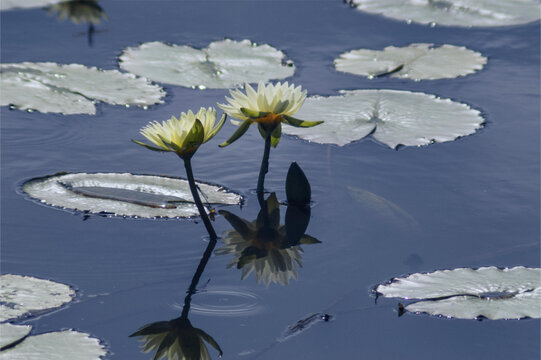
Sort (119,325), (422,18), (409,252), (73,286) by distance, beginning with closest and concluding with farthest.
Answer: (119,325)
(73,286)
(409,252)
(422,18)

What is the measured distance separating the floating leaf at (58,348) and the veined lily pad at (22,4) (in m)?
2.93

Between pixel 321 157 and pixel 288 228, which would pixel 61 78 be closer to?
pixel 321 157

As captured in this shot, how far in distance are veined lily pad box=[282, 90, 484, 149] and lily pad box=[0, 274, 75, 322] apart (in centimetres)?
119

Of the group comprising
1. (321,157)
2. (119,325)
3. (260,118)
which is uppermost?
(260,118)

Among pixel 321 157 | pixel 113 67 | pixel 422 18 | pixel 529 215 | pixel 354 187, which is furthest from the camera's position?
pixel 422 18

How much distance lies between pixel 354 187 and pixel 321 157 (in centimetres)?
25

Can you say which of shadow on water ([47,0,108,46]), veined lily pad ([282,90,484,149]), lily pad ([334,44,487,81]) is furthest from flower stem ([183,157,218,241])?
shadow on water ([47,0,108,46])

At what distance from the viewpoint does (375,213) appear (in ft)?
7.38

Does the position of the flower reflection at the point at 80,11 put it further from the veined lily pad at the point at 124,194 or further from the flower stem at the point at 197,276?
the flower stem at the point at 197,276

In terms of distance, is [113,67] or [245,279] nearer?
[245,279]

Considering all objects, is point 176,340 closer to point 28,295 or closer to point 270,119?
point 28,295

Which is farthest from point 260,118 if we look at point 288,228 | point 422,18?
point 422,18

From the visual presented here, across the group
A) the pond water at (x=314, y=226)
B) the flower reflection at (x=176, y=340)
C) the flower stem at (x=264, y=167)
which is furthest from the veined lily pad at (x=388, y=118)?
the flower reflection at (x=176, y=340)

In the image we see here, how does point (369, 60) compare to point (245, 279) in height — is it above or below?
above
